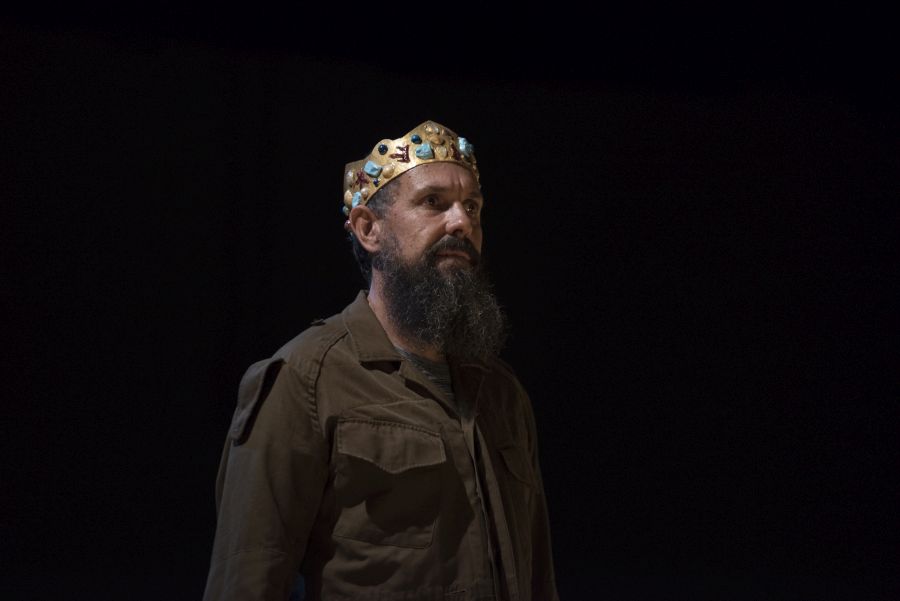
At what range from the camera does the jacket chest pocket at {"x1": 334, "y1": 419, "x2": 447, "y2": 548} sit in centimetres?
149

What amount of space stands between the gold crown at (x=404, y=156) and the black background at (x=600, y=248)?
0.69m

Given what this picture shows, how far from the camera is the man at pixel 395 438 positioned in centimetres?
147

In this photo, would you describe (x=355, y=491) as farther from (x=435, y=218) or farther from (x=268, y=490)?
(x=435, y=218)

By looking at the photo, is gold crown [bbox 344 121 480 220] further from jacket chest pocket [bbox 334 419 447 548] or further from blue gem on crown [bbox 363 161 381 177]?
jacket chest pocket [bbox 334 419 447 548]

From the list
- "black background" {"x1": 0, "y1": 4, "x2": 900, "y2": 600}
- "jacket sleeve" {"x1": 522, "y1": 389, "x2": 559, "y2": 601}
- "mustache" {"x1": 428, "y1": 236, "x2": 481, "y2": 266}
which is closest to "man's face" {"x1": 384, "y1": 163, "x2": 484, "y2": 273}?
"mustache" {"x1": 428, "y1": 236, "x2": 481, "y2": 266}

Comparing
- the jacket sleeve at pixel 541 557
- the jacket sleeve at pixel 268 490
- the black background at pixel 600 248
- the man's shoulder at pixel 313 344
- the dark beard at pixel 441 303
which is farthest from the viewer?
the black background at pixel 600 248

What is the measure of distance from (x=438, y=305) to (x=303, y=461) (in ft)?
Answer: 1.32

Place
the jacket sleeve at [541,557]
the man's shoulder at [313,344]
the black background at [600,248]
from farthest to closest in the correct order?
the black background at [600,248] → the jacket sleeve at [541,557] → the man's shoulder at [313,344]

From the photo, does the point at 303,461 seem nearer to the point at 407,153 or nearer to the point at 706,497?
the point at 407,153

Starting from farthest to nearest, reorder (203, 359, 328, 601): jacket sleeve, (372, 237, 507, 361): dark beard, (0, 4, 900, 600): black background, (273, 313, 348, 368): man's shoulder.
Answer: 1. (0, 4, 900, 600): black background
2. (372, 237, 507, 361): dark beard
3. (273, 313, 348, 368): man's shoulder
4. (203, 359, 328, 601): jacket sleeve

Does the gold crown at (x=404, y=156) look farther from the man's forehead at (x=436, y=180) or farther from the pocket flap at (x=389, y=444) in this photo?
the pocket flap at (x=389, y=444)

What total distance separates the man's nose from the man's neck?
18cm

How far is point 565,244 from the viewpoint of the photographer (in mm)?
2758

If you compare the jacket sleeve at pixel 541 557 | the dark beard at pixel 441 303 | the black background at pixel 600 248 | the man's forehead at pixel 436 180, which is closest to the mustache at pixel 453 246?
the dark beard at pixel 441 303
